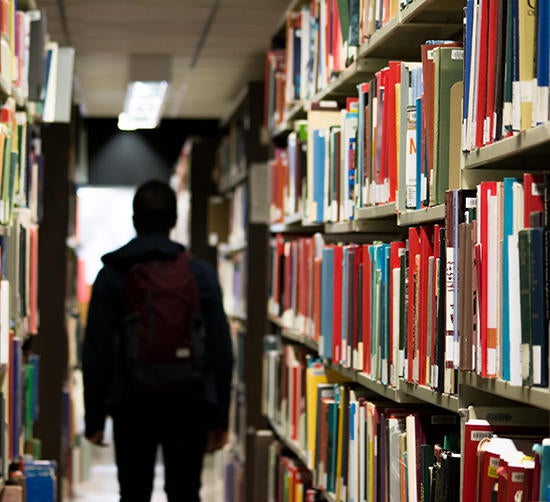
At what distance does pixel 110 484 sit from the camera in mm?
7270

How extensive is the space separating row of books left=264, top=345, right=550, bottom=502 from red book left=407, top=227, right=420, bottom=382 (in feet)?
0.39

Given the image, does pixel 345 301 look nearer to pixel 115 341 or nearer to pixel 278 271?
pixel 115 341

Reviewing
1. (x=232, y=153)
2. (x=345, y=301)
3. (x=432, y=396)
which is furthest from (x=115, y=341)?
(x=232, y=153)

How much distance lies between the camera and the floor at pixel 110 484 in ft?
22.0

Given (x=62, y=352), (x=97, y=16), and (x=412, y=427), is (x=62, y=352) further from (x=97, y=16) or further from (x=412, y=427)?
(x=412, y=427)

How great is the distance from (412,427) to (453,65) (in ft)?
2.46

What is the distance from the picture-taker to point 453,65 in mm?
2105

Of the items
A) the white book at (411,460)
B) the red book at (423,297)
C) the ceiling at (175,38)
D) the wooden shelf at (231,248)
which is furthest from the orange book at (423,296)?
the wooden shelf at (231,248)

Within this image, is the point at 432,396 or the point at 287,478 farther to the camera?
the point at 287,478

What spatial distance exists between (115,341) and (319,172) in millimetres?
890

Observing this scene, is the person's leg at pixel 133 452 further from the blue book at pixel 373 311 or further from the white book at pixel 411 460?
the white book at pixel 411 460

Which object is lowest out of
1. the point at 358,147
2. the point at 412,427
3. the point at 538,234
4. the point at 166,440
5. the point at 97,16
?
the point at 166,440

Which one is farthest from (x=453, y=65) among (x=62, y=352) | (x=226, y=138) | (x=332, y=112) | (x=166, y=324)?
(x=226, y=138)

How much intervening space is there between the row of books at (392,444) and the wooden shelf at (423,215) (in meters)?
0.41
